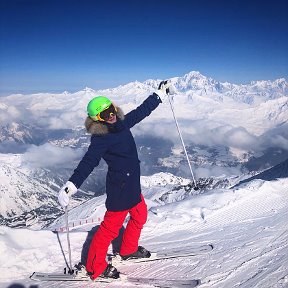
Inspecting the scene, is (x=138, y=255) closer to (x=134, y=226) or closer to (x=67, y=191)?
(x=134, y=226)

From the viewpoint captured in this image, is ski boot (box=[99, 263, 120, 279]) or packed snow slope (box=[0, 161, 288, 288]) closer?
packed snow slope (box=[0, 161, 288, 288])

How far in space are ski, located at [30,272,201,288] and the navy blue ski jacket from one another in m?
1.23

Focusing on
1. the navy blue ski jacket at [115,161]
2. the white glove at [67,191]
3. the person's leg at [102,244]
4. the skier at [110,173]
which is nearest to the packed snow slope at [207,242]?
the person's leg at [102,244]

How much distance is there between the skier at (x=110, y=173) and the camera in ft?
17.3

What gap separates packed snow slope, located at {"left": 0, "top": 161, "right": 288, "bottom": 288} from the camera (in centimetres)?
547

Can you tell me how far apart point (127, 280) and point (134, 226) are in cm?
100

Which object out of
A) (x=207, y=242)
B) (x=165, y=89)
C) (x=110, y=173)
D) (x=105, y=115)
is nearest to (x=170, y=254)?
(x=207, y=242)

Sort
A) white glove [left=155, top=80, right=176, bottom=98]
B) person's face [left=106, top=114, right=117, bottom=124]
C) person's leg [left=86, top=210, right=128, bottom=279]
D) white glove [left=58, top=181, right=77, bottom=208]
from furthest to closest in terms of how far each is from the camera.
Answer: white glove [left=155, top=80, right=176, bottom=98] < person's leg [left=86, top=210, right=128, bottom=279] < person's face [left=106, top=114, right=117, bottom=124] < white glove [left=58, top=181, right=77, bottom=208]

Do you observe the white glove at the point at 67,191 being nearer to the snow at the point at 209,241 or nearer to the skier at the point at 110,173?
the skier at the point at 110,173

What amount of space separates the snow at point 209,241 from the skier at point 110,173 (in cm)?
70

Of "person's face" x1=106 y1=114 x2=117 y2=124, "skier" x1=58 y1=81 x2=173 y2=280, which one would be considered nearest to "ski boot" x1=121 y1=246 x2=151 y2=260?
"skier" x1=58 y1=81 x2=173 y2=280

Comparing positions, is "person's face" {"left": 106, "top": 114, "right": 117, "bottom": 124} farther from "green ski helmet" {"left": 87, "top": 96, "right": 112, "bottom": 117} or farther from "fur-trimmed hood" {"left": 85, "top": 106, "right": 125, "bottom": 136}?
"green ski helmet" {"left": 87, "top": 96, "right": 112, "bottom": 117}

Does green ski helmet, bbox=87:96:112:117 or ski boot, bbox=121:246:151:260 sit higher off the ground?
green ski helmet, bbox=87:96:112:117

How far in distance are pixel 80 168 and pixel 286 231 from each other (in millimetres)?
4689
